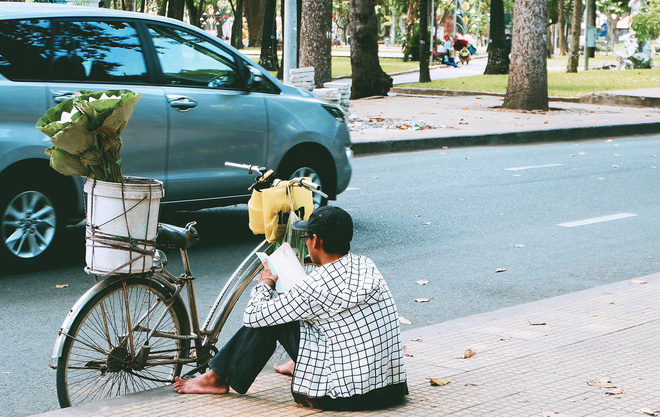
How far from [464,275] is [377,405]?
3199 millimetres

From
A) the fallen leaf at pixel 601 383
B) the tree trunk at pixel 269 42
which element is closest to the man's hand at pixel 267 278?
the fallen leaf at pixel 601 383

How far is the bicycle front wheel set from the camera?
3.89m

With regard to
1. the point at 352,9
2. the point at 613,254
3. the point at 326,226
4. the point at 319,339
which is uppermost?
the point at 352,9

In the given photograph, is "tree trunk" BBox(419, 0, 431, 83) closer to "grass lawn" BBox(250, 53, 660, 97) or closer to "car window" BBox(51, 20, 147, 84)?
"grass lawn" BBox(250, 53, 660, 97)

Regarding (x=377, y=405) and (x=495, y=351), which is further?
(x=495, y=351)

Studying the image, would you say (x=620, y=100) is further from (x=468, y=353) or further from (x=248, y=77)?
(x=468, y=353)

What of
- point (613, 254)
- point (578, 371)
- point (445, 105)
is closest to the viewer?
point (578, 371)

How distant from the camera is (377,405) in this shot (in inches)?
153

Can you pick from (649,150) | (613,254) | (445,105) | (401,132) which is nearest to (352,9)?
(445,105)

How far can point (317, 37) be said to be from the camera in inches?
720

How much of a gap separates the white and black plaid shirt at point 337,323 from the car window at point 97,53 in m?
3.57

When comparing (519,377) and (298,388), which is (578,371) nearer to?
(519,377)

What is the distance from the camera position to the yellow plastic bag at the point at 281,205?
4102 millimetres

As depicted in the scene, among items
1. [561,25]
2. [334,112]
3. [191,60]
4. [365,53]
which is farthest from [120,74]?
[561,25]
